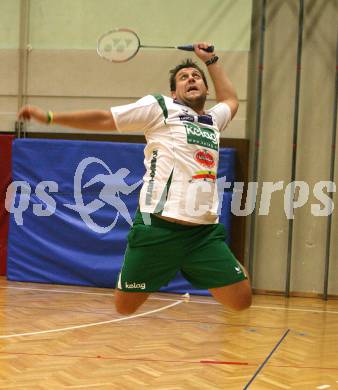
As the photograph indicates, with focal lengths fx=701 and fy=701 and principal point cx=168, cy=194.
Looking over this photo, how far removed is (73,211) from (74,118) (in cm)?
573

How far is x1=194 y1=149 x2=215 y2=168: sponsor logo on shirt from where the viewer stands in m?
4.77

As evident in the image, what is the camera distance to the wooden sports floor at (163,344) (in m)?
5.32

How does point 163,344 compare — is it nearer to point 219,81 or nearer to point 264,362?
point 264,362

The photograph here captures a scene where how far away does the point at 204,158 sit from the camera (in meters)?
4.80

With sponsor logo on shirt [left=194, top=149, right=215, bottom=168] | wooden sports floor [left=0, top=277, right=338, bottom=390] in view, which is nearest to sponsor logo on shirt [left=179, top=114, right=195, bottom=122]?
sponsor logo on shirt [left=194, top=149, right=215, bottom=168]

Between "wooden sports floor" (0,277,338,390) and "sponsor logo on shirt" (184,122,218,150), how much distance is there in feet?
5.87

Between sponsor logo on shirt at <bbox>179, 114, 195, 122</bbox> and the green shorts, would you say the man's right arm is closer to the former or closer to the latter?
sponsor logo on shirt at <bbox>179, 114, 195, 122</bbox>

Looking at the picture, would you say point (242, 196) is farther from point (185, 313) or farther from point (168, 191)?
point (168, 191)

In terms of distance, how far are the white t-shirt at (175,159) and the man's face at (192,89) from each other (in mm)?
73

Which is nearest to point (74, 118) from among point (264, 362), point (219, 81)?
point (219, 81)

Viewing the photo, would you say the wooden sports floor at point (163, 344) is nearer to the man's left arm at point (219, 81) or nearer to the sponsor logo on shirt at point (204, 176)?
the sponsor logo on shirt at point (204, 176)

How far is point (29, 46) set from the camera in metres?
10.8

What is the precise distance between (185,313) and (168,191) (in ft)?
12.5

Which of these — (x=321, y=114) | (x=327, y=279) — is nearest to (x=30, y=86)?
(x=321, y=114)
